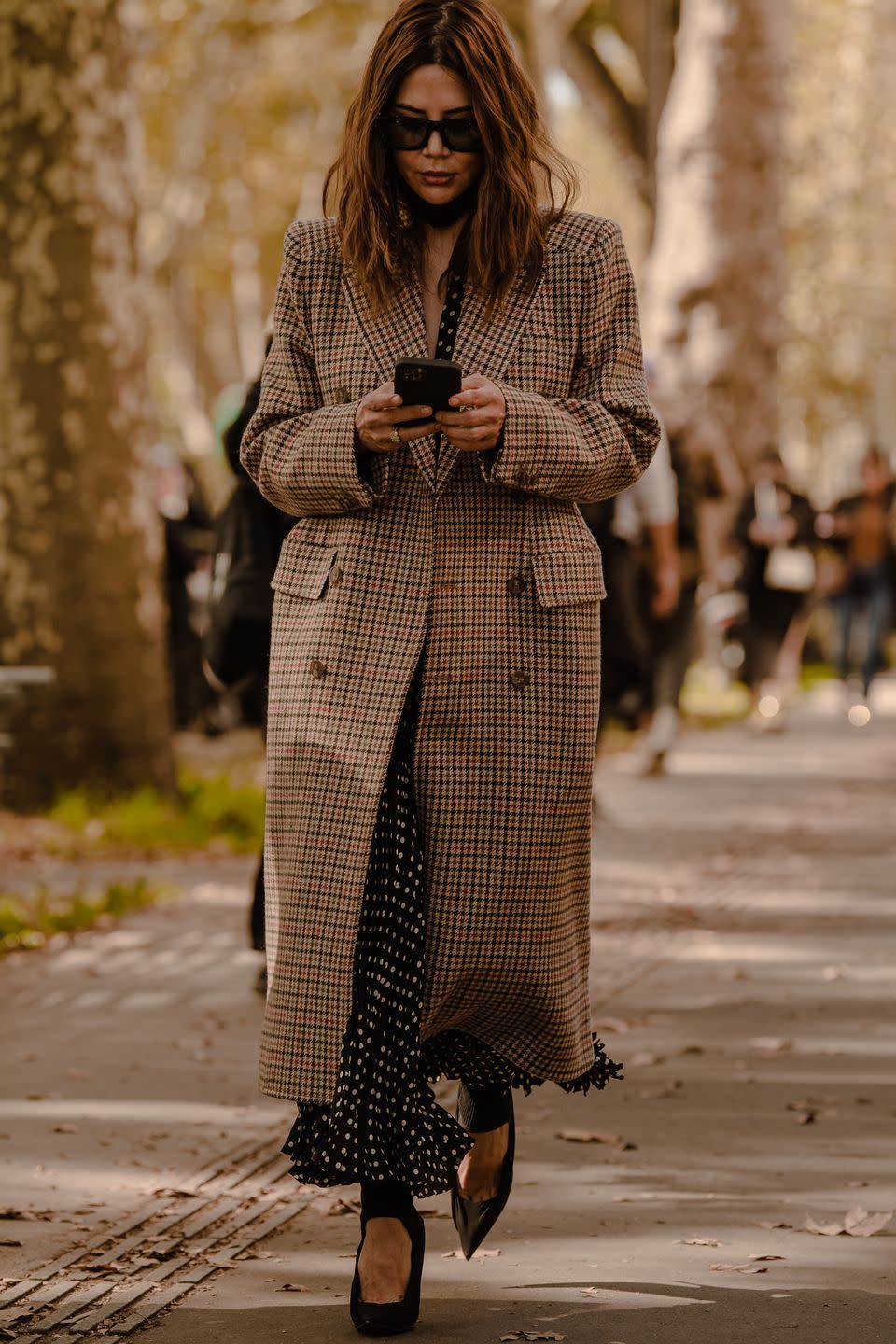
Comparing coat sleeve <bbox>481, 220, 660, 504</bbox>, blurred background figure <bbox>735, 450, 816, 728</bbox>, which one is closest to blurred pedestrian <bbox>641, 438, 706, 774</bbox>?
blurred background figure <bbox>735, 450, 816, 728</bbox>

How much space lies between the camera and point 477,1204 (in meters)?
4.43

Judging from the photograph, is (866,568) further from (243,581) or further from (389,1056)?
(389,1056)

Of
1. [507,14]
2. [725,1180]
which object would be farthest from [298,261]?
[507,14]

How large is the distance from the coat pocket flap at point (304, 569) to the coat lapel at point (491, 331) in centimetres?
24

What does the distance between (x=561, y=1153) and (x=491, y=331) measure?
2010 mm

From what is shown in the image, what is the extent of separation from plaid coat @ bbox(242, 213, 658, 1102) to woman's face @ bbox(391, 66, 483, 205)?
191mm

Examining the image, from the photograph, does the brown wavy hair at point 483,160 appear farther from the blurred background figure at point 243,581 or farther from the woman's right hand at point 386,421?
the blurred background figure at point 243,581

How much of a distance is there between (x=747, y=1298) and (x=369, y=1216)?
26.7 inches

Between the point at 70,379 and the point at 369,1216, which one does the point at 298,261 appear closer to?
the point at 369,1216

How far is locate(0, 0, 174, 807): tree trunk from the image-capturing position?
11406 mm

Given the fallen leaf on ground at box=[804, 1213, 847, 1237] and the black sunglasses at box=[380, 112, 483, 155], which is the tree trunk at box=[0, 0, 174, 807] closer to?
the fallen leaf on ground at box=[804, 1213, 847, 1237]

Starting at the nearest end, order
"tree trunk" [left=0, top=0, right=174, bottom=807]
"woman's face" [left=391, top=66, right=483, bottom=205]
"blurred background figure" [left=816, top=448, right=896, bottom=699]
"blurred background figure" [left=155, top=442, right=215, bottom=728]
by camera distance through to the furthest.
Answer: "woman's face" [left=391, top=66, right=483, bottom=205]
"tree trunk" [left=0, top=0, right=174, bottom=807]
"blurred background figure" [left=155, top=442, right=215, bottom=728]
"blurred background figure" [left=816, top=448, right=896, bottom=699]

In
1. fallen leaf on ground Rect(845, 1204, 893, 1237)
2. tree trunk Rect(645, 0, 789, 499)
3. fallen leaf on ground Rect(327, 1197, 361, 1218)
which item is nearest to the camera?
fallen leaf on ground Rect(845, 1204, 893, 1237)

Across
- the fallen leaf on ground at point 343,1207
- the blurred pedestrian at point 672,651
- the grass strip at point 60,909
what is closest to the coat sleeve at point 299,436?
the fallen leaf on ground at point 343,1207
